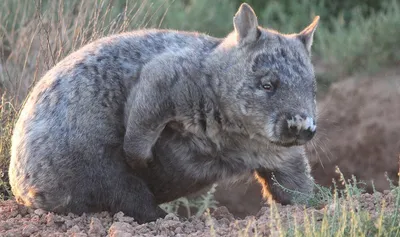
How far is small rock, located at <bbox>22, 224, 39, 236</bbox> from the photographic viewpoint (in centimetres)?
475

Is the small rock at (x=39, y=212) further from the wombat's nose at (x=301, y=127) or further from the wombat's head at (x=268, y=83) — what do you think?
the wombat's nose at (x=301, y=127)

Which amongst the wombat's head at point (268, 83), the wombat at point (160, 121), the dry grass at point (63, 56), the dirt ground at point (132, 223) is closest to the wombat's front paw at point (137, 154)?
the wombat at point (160, 121)

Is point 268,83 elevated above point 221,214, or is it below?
above

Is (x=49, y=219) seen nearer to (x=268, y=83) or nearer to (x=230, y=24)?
(x=268, y=83)

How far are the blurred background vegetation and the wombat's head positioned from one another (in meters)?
2.32

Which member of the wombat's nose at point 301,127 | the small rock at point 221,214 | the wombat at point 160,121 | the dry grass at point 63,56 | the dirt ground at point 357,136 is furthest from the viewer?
the dirt ground at point 357,136

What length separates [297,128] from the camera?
466 centimetres

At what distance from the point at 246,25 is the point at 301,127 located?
80 centimetres

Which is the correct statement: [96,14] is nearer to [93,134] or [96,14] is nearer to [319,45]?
[93,134]

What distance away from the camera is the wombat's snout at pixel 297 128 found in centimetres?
465

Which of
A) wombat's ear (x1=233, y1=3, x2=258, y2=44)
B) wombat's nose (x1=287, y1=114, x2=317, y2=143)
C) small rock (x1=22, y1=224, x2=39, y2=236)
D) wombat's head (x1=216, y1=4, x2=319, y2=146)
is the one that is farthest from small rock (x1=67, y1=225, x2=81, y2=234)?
wombat's ear (x1=233, y1=3, x2=258, y2=44)

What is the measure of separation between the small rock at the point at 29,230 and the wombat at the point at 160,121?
36 cm

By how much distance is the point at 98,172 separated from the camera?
5098 mm

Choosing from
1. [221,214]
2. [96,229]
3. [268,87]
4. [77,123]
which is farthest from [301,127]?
[77,123]
